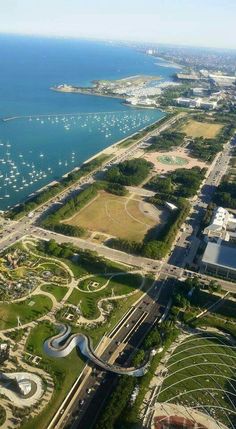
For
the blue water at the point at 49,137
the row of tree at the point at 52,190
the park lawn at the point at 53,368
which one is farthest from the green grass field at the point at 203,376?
the blue water at the point at 49,137

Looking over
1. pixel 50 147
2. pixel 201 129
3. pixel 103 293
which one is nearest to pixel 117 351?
pixel 103 293

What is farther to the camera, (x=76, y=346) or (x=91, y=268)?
(x=91, y=268)

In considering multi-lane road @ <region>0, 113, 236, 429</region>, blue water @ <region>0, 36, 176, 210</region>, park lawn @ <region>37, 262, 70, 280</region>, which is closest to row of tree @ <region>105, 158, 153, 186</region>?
multi-lane road @ <region>0, 113, 236, 429</region>

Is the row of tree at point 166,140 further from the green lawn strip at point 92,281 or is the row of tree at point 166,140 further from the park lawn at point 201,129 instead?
the green lawn strip at point 92,281

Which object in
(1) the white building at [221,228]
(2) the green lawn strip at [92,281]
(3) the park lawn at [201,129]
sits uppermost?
(3) the park lawn at [201,129]

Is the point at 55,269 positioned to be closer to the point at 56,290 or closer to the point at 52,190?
the point at 56,290

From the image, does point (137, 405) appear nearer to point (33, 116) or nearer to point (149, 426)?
point (149, 426)

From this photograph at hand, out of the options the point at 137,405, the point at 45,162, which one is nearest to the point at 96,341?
the point at 137,405
